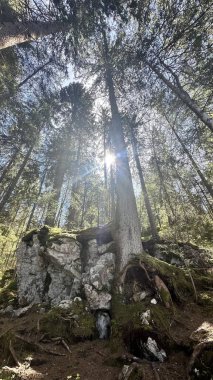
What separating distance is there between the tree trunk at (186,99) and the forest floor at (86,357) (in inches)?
243

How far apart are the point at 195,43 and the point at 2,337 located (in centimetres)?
1134

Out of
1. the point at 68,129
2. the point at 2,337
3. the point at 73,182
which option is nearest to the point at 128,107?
the point at 68,129

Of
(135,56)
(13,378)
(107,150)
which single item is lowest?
(13,378)

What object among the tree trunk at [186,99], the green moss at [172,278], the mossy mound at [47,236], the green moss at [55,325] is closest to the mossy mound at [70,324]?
the green moss at [55,325]

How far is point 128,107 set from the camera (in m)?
13.2

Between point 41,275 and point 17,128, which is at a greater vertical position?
point 17,128

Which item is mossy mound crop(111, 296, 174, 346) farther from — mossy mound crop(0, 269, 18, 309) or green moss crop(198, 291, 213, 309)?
mossy mound crop(0, 269, 18, 309)

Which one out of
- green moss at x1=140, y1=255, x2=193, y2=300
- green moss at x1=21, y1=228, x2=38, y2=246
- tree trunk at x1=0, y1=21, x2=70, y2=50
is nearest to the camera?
green moss at x1=140, y1=255, x2=193, y2=300

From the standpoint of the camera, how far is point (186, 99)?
9.20m

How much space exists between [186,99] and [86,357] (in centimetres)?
919

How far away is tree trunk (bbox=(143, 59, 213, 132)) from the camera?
833 cm

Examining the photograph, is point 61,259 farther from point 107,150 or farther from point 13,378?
point 107,150

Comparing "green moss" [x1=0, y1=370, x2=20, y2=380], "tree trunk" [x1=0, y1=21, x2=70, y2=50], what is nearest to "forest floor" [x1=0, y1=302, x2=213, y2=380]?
"green moss" [x1=0, y1=370, x2=20, y2=380]

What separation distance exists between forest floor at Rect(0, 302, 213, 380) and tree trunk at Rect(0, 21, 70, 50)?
864 centimetres
